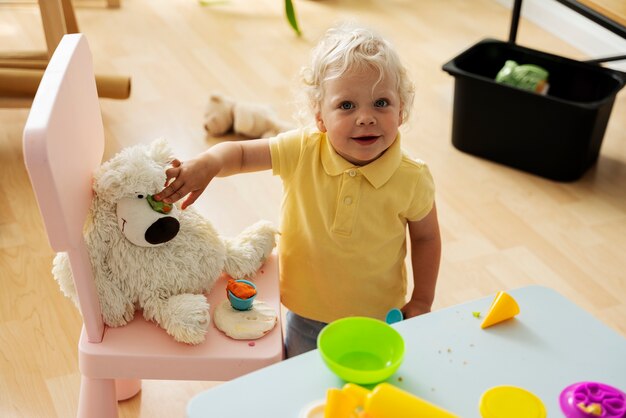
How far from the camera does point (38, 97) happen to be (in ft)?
3.00

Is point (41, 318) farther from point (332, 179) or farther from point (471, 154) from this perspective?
point (471, 154)

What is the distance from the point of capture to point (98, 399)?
1.11 metres

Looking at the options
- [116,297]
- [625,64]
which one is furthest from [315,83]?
[625,64]

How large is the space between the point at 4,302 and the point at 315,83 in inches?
32.0

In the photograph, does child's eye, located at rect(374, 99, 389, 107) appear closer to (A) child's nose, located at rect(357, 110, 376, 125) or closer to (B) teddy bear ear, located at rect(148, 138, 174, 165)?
(A) child's nose, located at rect(357, 110, 376, 125)

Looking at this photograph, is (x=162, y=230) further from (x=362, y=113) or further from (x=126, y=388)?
(x=126, y=388)

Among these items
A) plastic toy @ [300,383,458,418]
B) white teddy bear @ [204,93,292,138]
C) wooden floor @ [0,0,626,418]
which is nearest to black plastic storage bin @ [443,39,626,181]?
Result: wooden floor @ [0,0,626,418]

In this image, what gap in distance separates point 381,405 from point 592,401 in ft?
0.69

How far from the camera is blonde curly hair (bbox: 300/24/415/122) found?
111 centimetres

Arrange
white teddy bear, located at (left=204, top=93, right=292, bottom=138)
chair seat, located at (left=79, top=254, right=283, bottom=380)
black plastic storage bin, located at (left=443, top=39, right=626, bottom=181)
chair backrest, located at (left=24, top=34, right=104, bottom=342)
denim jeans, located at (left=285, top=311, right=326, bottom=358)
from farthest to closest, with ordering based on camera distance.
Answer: white teddy bear, located at (left=204, top=93, right=292, bottom=138) < black plastic storage bin, located at (left=443, top=39, right=626, bottom=181) < denim jeans, located at (left=285, top=311, right=326, bottom=358) < chair seat, located at (left=79, top=254, right=283, bottom=380) < chair backrest, located at (left=24, top=34, right=104, bottom=342)

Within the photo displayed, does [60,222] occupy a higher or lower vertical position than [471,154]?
higher

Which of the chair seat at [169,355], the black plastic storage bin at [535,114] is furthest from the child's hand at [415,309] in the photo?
the black plastic storage bin at [535,114]

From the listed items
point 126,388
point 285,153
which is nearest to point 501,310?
point 285,153

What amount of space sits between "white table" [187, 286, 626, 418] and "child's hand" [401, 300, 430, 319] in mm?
295
